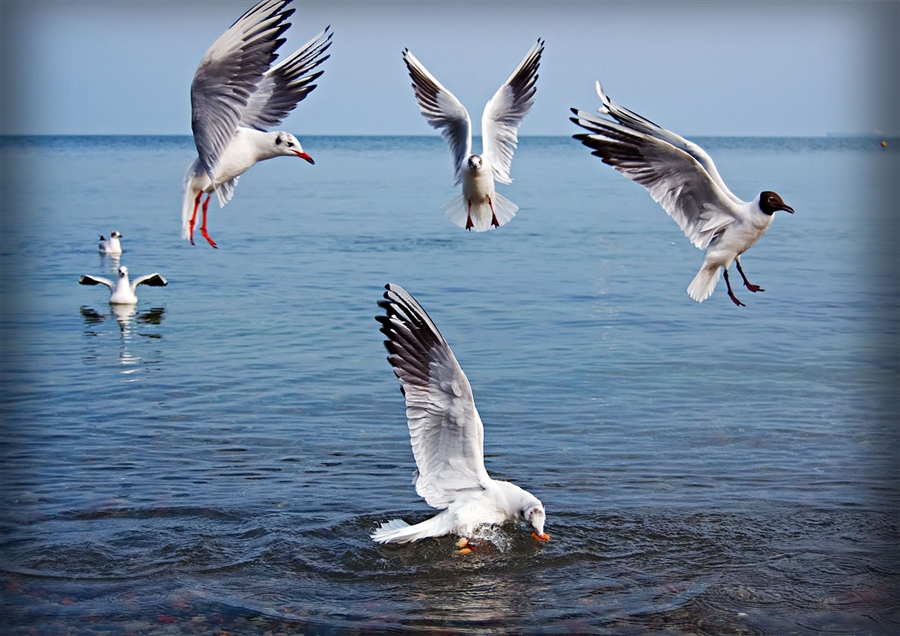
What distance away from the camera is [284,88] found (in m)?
6.85

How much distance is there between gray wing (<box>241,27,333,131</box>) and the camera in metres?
6.78

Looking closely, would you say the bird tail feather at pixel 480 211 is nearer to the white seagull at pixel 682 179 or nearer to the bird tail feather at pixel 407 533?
the white seagull at pixel 682 179

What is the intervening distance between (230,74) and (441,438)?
221 cm

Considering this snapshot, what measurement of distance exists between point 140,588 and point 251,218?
781 inches

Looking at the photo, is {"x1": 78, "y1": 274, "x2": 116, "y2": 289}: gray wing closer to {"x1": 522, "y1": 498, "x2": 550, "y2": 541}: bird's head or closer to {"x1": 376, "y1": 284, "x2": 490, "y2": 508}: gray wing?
{"x1": 376, "y1": 284, "x2": 490, "y2": 508}: gray wing

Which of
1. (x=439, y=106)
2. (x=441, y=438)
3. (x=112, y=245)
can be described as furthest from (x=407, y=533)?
(x=112, y=245)

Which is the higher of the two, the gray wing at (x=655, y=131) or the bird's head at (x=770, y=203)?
the gray wing at (x=655, y=131)

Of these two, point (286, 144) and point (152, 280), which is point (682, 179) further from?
point (152, 280)

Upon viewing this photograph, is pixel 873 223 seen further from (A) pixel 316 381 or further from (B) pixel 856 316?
(A) pixel 316 381

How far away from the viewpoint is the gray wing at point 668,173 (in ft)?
22.7

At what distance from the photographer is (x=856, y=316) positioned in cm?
1394

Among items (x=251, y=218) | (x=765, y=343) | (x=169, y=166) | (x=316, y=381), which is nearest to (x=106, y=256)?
(x=251, y=218)

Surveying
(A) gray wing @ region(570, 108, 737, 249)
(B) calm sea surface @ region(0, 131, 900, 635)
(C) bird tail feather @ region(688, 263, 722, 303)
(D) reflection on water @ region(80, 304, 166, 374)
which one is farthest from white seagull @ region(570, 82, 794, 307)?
(D) reflection on water @ region(80, 304, 166, 374)

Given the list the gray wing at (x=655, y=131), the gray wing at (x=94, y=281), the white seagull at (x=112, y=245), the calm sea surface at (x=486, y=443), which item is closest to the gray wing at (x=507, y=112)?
the calm sea surface at (x=486, y=443)
